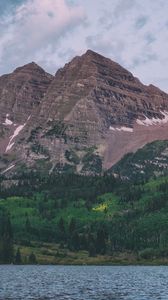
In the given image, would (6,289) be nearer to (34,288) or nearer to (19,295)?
(34,288)

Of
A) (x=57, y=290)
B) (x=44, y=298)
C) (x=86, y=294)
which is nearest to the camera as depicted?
(x=44, y=298)

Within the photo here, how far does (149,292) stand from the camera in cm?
14038

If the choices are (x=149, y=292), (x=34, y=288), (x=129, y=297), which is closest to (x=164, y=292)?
(x=149, y=292)

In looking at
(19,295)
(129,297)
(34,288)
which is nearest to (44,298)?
(19,295)

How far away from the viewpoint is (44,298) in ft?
401

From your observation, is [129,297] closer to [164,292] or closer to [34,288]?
[164,292]

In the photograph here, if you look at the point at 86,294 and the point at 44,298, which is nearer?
the point at 44,298

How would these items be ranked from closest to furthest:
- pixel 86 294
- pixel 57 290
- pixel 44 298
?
pixel 44 298
pixel 86 294
pixel 57 290

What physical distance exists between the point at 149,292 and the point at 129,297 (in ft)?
50.2

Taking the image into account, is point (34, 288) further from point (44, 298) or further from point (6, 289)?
point (44, 298)

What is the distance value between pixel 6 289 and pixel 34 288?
7.98 meters

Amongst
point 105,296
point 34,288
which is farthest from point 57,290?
point 105,296

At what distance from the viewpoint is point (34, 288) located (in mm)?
150250

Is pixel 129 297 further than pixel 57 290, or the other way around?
pixel 57 290
